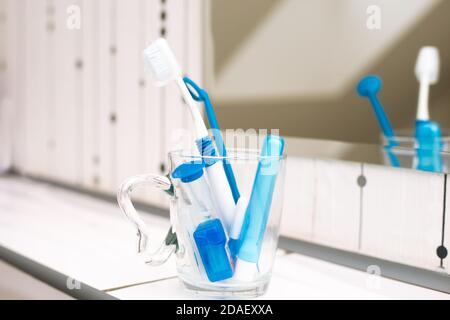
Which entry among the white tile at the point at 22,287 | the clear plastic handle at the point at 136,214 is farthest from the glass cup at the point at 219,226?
the white tile at the point at 22,287

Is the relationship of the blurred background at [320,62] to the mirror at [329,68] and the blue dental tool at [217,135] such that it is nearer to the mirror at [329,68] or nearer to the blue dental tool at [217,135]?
the mirror at [329,68]

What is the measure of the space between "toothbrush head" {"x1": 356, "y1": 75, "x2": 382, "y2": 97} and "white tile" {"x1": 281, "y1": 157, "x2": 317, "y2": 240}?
0.36 feet

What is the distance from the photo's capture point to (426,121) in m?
0.66

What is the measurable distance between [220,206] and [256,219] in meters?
0.04

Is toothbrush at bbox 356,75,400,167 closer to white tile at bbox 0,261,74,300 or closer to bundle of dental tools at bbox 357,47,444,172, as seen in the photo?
bundle of dental tools at bbox 357,47,444,172

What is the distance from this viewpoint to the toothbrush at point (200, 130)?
1.83 feet

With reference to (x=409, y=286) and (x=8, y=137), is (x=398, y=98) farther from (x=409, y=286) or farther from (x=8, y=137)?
(x=8, y=137)

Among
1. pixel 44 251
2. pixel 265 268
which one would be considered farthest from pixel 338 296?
pixel 44 251

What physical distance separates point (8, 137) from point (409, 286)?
1.07 m

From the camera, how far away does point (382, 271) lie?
2.16 feet

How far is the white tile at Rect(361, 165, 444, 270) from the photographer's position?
2.06 feet

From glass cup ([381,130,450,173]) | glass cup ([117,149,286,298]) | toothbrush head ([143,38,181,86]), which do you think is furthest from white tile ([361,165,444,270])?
toothbrush head ([143,38,181,86])

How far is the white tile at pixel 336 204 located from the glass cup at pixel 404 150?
41 millimetres

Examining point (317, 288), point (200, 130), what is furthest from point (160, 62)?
point (317, 288)
